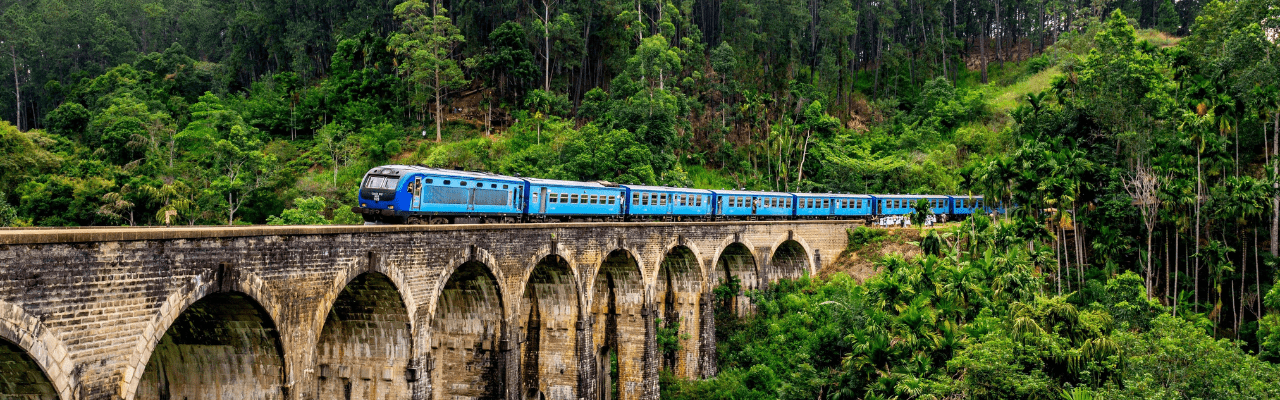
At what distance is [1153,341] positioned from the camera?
2038cm

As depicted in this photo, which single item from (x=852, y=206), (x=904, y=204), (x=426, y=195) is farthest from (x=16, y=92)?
(x=904, y=204)

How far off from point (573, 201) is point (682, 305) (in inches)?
334

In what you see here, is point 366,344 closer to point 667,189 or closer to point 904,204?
point 667,189

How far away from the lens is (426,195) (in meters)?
21.9

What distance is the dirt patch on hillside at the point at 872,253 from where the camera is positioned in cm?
4044

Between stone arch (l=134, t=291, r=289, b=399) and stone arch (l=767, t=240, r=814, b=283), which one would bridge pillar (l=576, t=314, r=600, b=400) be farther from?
stone arch (l=767, t=240, r=814, b=283)

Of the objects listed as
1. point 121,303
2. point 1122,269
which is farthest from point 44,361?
point 1122,269

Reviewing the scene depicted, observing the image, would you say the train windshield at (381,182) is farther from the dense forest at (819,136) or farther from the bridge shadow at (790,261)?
the bridge shadow at (790,261)

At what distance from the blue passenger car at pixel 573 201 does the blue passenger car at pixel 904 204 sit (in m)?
20.1

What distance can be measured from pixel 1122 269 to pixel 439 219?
28.3 metres

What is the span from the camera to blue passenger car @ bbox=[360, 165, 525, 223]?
21.5m

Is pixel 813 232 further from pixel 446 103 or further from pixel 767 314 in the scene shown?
pixel 446 103

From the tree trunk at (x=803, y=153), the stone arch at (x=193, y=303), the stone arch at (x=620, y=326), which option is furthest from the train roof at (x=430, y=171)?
the tree trunk at (x=803, y=153)

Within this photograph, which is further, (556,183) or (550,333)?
(556,183)
